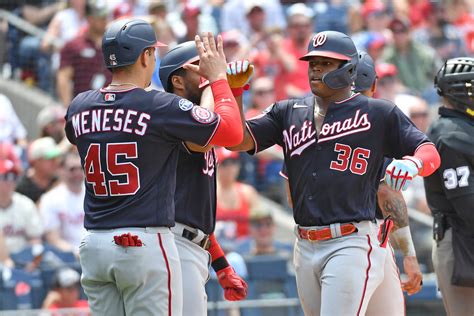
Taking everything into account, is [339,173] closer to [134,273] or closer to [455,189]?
[455,189]

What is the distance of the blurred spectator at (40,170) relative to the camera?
1066 cm

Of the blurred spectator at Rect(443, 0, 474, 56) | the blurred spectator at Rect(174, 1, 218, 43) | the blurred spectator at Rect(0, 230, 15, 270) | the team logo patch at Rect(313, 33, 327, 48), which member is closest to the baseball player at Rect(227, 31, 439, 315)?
the team logo patch at Rect(313, 33, 327, 48)

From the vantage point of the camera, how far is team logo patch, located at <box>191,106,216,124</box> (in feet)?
17.5

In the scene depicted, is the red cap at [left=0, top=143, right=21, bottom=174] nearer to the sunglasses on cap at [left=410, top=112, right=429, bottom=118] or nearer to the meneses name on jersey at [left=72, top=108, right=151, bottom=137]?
the sunglasses on cap at [left=410, top=112, right=429, bottom=118]

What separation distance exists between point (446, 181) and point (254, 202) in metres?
4.24

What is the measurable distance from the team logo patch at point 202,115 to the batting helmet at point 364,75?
1.48 metres

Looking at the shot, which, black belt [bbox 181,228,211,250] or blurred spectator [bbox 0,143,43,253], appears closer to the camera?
black belt [bbox 181,228,211,250]

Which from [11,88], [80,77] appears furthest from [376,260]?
[11,88]

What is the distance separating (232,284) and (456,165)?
1.54 metres

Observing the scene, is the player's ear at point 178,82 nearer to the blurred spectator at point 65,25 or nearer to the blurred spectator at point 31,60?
the blurred spectator at point 65,25

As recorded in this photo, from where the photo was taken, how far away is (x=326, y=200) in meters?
5.94

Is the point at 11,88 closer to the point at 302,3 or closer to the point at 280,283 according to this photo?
the point at 302,3

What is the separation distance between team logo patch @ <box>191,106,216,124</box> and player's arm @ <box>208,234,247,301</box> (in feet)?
3.53

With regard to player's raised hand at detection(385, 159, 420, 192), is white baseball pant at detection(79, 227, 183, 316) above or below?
below
